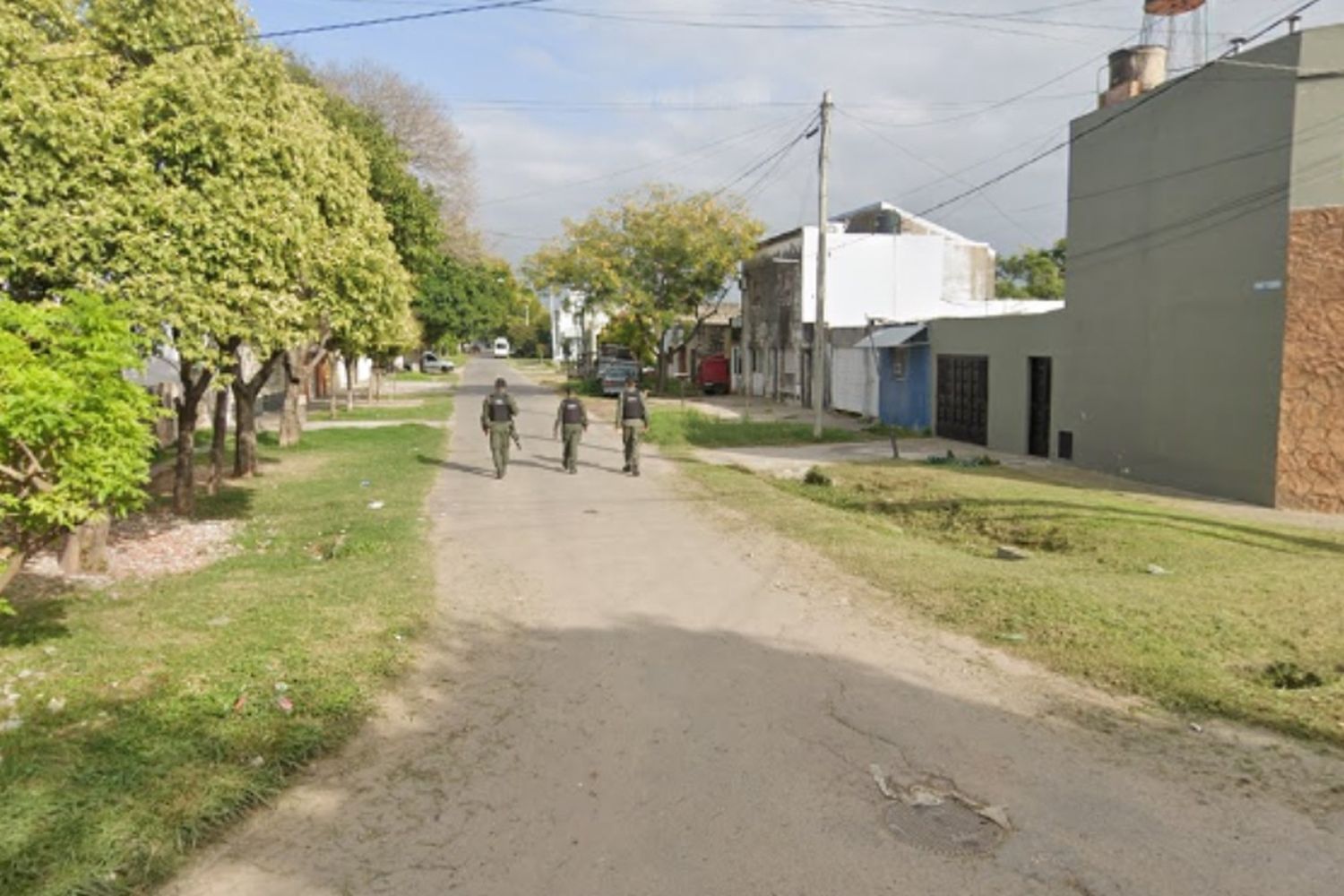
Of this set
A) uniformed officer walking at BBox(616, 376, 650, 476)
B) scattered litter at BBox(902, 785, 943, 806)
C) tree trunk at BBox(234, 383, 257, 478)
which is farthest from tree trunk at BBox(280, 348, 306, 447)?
scattered litter at BBox(902, 785, 943, 806)

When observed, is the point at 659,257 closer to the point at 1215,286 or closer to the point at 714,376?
the point at 714,376

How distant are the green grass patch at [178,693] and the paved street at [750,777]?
0.28 m

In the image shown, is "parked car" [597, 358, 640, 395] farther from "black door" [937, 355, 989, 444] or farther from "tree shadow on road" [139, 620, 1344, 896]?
"tree shadow on road" [139, 620, 1344, 896]

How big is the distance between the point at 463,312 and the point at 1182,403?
39.9m

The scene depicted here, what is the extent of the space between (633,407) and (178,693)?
1119 centimetres

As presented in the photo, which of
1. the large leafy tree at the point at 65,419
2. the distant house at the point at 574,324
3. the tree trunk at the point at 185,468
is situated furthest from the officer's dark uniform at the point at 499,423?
the distant house at the point at 574,324

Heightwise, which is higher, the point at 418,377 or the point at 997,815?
the point at 418,377

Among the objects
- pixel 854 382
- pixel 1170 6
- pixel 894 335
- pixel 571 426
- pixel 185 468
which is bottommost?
pixel 185 468

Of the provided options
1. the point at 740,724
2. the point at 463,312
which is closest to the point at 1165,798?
the point at 740,724

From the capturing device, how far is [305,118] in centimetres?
1330

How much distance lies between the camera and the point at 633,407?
54.1 ft

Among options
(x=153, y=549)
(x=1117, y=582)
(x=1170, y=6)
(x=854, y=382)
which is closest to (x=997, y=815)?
(x=1117, y=582)

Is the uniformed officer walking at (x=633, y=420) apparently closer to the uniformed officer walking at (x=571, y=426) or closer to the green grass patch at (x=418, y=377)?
the uniformed officer walking at (x=571, y=426)

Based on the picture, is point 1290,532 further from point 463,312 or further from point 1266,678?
point 463,312
